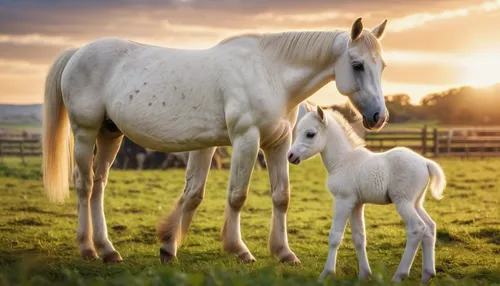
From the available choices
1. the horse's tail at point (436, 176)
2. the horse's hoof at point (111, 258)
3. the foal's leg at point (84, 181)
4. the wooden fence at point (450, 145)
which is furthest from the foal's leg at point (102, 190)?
the wooden fence at point (450, 145)

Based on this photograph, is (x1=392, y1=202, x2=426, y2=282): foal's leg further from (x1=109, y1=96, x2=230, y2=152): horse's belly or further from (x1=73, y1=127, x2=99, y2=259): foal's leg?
(x1=73, y1=127, x2=99, y2=259): foal's leg

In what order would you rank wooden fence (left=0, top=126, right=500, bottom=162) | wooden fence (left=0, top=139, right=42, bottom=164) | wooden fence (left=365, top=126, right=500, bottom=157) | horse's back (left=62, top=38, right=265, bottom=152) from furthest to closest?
wooden fence (left=365, top=126, right=500, bottom=157)
wooden fence (left=0, top=126, right=500, bottom=162)
wooden fence (left=0, top=139, right=42, bottom=164)
horse's back (left=62, top=38, right=265, bottom=152)

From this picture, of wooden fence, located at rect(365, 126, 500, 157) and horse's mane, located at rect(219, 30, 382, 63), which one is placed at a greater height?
horse's mane, located at rect(219, 30, 382, 63)

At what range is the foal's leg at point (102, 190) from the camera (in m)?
8.25

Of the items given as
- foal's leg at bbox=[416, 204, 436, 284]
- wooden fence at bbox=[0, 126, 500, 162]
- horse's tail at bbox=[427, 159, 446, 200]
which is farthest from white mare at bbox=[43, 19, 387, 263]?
wooden fence at bbox=[0, 126, 500, 162]

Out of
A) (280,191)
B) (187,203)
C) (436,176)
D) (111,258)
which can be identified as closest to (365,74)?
(436,176)

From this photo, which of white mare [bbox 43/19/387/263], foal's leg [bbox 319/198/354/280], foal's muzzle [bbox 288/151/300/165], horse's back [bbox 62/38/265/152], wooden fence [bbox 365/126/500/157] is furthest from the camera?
wooden fence [bbox 365/126/500/157]

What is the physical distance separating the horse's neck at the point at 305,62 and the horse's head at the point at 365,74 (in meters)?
0.31

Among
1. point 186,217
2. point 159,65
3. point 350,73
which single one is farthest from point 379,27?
point 186,217

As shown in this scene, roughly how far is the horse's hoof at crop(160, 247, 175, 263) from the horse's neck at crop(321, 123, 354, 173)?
2339 mm

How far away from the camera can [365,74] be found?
6809mm

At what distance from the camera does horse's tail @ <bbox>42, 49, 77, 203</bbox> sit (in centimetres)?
895

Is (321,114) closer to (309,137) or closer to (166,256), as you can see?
(309,137)

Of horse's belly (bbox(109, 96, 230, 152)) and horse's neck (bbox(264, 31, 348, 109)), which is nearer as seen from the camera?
horse's neck (bbox(264, 31, 348, 109))
